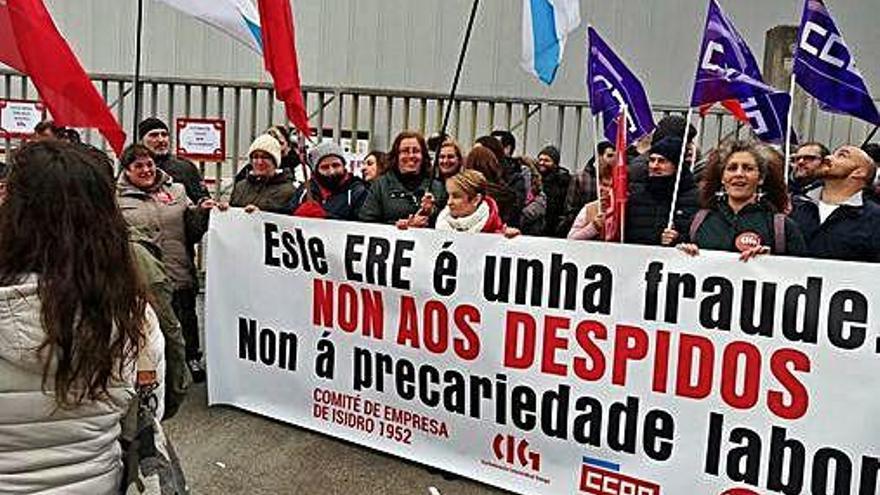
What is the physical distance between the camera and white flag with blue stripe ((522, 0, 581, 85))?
602 centimetres

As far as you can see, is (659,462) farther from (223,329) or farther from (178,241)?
(178,241)

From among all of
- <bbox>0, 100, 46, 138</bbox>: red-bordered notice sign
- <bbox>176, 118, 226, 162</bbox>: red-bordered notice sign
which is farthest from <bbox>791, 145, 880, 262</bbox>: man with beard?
<bbox>0, 100, 46, 138</bbox>: red-bordered notice sign

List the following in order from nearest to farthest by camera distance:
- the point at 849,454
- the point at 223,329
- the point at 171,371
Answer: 1. the point at 171,371
2. the point at 849,454
3. the point at 223,329

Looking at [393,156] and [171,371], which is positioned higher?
[393,156]

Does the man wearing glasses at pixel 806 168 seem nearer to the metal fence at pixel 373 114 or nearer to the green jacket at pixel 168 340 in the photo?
the metal fence at pixel 373 114

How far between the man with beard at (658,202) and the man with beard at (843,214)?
1.81 ft

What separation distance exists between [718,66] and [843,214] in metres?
0.93

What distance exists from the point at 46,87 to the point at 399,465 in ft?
7.94

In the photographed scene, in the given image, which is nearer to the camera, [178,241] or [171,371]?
[171,371]

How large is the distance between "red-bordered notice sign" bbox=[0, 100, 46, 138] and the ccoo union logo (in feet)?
21.4

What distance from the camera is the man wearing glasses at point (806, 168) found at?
6379 millimetres

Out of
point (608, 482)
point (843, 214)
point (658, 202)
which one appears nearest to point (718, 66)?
point (658, 202)

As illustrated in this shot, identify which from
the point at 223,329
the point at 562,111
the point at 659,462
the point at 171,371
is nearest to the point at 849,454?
the point at 659,462

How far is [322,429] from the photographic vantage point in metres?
5.51
